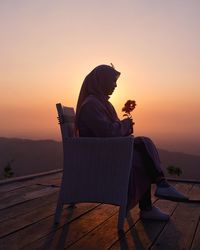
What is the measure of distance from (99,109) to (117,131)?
8.9 inches

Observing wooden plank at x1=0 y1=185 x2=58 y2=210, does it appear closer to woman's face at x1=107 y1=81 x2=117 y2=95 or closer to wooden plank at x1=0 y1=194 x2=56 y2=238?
wooden plank at x1=0 y1=194 x2=56 y2=238

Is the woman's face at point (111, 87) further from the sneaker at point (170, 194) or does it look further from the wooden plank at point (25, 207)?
the wooden plank at point (25, 207)

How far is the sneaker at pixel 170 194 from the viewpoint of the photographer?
2.80 meters

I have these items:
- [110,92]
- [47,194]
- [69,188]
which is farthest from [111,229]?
[47,194]

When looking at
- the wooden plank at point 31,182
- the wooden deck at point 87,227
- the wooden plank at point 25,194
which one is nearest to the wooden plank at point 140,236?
the wooden deck at point 87,227

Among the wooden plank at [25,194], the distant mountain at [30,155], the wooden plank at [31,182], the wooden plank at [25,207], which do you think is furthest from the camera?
the distant mountain at [30,155]

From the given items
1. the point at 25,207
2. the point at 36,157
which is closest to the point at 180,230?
the point at 25,207

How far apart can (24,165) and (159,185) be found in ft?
64.2

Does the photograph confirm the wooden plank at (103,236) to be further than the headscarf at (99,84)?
No

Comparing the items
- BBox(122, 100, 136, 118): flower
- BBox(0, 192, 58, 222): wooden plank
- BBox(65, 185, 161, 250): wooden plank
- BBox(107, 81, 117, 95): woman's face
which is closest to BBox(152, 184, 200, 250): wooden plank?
BBox(65, 185, 161, 250): wooden plank

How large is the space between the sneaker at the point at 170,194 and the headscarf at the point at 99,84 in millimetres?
718

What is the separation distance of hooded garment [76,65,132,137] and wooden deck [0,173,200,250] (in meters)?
0.73

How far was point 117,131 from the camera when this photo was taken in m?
2.95

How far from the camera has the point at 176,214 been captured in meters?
3.30
